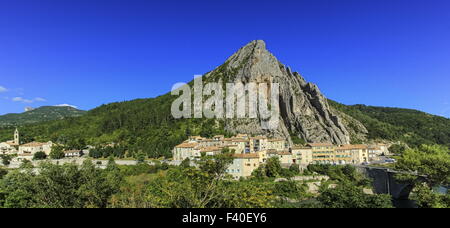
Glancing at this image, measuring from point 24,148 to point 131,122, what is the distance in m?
33.4

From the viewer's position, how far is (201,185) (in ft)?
40.4

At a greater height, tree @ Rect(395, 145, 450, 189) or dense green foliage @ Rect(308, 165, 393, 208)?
tree @ Rect(395, 145, 450, 189)

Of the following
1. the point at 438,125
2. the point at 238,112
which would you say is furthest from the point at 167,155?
the point at 438,125

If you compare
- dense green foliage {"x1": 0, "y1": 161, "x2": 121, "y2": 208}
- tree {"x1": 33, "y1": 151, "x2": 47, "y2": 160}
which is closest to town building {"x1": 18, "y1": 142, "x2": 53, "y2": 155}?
tree {"x1": 33, "y1": 151, "x2": 47, "y2": 160}

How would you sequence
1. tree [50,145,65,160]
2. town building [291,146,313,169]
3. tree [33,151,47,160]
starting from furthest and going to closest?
tree [50,145,65,160], tree [33,151,47,160], town building [291,146,313,169]

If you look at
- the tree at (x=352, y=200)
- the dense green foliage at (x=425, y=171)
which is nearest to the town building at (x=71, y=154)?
the tree at (x=352, y=200)

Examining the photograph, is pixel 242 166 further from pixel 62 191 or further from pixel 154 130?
pixel 154 130

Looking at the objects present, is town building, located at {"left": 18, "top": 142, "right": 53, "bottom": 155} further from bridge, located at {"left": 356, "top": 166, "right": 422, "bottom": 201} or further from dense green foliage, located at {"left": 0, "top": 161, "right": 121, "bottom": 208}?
bridge, located at {"left": 356, "top": 166, "right": 422, "bottom": 201}

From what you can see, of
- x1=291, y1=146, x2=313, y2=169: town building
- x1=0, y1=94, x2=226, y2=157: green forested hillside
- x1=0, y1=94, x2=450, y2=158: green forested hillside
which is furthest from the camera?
x1=0, y1=94, x2=450, y2=158: green forested hillside

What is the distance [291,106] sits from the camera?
88.5 meters

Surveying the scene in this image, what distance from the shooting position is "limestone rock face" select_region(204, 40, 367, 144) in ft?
261

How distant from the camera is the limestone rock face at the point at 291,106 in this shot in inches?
3137

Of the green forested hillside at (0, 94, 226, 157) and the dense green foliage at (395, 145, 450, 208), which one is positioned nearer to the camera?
the dense green foliage at (395, 145, 450, 208)

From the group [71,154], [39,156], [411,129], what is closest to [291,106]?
[411,129]
